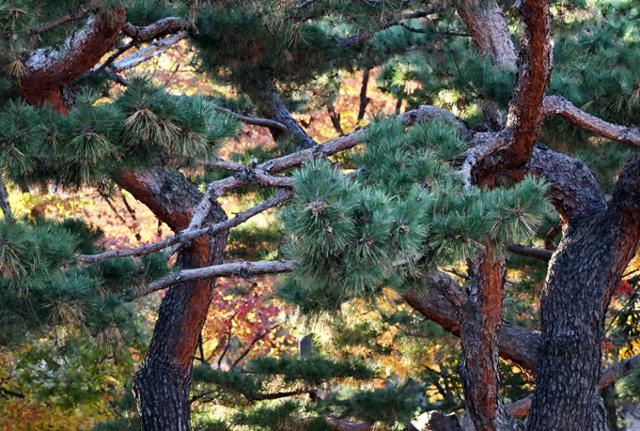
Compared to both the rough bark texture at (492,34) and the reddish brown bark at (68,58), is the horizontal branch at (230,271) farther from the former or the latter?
the rough bark texture at (492,34)

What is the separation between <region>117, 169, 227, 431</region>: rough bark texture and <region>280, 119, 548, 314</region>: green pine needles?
2.97 metres

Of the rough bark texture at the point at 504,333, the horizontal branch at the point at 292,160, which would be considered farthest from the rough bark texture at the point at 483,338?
the horizontal branch at the point at 292,160

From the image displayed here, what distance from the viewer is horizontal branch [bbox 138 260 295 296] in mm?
4391

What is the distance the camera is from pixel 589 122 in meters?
4.56

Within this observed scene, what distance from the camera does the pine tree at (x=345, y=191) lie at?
9.52 ft

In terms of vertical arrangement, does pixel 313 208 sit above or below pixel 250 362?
below

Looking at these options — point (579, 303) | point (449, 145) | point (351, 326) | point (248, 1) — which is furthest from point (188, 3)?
point (351, 326)

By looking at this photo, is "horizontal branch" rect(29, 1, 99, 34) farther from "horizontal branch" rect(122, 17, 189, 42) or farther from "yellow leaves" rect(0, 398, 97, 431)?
"yellow leaves" rect(0, 398, 97, 431)

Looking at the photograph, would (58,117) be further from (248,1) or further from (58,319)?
(248,1)

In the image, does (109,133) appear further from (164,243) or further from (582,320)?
(582,320)

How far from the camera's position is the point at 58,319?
4.02 metres

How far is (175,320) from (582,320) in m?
2.58

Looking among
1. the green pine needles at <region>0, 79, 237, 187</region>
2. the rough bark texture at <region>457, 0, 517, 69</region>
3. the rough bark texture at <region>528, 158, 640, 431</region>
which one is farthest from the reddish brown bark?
the rough bark texture at <region>528, 158, 640, 431</region>

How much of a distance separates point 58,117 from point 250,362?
447 centimetres
